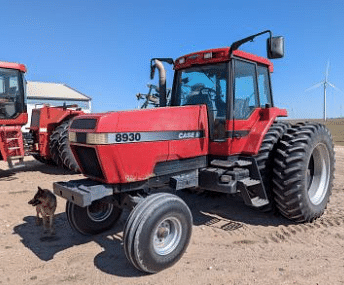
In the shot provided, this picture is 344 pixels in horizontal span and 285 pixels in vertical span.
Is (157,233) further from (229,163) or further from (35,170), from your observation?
(35,170)

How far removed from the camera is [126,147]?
140 inches

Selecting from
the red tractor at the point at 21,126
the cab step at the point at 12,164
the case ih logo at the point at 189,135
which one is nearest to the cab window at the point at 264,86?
the case ih logo at the point at 189,135

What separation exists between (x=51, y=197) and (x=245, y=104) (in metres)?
3.10

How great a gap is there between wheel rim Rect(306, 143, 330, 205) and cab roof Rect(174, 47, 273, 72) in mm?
1751

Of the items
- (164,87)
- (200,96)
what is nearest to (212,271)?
(200,96)

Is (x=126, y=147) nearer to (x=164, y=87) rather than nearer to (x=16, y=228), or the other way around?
(x=164, y=87)

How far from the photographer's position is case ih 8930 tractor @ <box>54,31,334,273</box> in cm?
345

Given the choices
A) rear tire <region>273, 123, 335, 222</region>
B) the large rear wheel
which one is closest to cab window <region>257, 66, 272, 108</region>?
rear tire <region>273, 123, 335, 222</region>

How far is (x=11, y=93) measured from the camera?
27.6ft

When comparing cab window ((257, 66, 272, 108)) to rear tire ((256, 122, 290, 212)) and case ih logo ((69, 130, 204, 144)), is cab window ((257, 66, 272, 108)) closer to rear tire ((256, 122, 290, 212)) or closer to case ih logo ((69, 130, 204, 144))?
rear tire ((256, 122, 290, 212))

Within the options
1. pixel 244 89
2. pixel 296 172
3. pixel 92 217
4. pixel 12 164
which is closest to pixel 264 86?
pixel 244 89

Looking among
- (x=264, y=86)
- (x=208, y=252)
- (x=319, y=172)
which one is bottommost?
(x=208, y=252)

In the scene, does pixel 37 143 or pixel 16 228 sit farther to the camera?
pixel 37 143

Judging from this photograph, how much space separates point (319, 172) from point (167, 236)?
10.3ft
